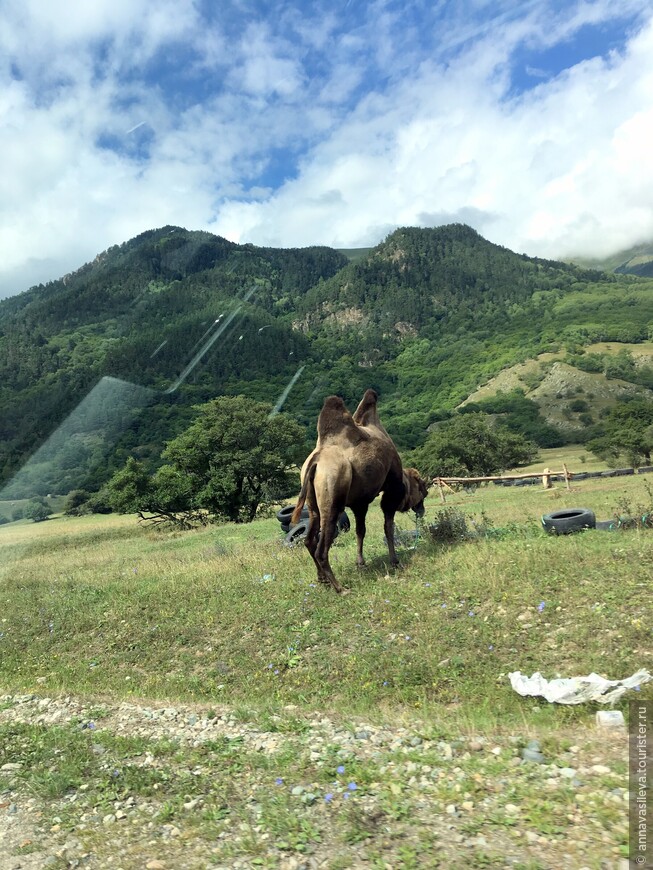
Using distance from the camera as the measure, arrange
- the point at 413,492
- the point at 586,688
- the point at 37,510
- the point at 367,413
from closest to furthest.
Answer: the point at 586,688 < the point at 367,413 < the point at 413,492 < the point at 37,510

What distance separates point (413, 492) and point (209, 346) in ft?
344

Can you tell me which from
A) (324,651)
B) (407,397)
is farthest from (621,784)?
(407,397)

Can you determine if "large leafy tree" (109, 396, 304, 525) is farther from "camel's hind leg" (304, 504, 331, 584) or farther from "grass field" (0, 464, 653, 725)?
"camel's hind leg" (304, 504, 331, 584)

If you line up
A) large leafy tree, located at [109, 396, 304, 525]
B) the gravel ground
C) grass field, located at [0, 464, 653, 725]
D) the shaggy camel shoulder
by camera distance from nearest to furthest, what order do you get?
the gravel ground < grass field, located at [0, 464, 653, 725] < the shaggy camel shoulder < large leafy tree, located at [109, 396, 304, 525]

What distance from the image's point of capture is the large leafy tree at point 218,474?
3766 centimetres

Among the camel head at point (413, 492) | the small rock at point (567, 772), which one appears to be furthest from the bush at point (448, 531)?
the small rock at point (567, 772)

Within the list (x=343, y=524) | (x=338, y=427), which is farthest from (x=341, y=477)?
(x=343, y=524)

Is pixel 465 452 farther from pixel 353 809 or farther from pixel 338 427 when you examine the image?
pixel 353 809

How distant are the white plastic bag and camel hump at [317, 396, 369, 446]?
16.7 ft

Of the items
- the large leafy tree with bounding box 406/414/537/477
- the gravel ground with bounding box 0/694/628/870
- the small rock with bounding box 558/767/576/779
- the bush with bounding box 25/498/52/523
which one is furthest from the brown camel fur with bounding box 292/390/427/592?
the bush with bounding box 25/498/52/523

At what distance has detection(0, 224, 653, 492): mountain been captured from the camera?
244 ft

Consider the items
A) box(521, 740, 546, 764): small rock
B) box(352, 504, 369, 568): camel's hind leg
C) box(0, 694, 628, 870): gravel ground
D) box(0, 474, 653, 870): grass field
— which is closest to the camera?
box(0, 694, 628, 870): gravel ground

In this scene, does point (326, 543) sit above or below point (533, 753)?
above

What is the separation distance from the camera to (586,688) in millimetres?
5270
